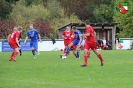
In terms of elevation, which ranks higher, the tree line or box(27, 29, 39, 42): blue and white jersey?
the tree line

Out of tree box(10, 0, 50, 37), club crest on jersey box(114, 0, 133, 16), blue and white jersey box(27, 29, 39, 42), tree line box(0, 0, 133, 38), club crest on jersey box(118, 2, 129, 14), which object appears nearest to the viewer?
blue and white jersey box(27, 29, 39, 42)

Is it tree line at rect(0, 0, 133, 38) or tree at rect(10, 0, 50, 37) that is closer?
tree line at rect(0, 0, 133, 38)

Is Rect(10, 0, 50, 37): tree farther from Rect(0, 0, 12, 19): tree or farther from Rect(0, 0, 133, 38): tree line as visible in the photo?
Rect(0, 0, 12, 19): tree

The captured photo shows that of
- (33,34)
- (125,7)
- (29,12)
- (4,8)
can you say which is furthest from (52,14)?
(33,34)

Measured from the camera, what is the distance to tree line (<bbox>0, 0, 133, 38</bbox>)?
6834cm

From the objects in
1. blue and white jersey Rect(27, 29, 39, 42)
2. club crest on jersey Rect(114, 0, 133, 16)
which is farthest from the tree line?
blue and white jersey Rect(27, 29, 39, 42)

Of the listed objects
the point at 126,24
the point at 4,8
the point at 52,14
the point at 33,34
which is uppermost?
the point at 52,14

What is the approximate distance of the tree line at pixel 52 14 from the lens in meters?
68.3

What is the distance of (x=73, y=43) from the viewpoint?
29031mm

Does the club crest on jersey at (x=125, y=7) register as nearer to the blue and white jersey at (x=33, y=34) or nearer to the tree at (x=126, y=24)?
the tree at (x=126, y=24)

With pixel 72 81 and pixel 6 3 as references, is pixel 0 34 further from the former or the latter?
pixel 72 81

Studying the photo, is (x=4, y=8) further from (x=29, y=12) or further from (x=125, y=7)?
(x=125, y=7)

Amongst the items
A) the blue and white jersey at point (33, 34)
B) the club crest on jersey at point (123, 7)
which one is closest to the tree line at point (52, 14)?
the club crest on jersey at point (123, 7)

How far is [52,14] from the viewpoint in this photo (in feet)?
258
